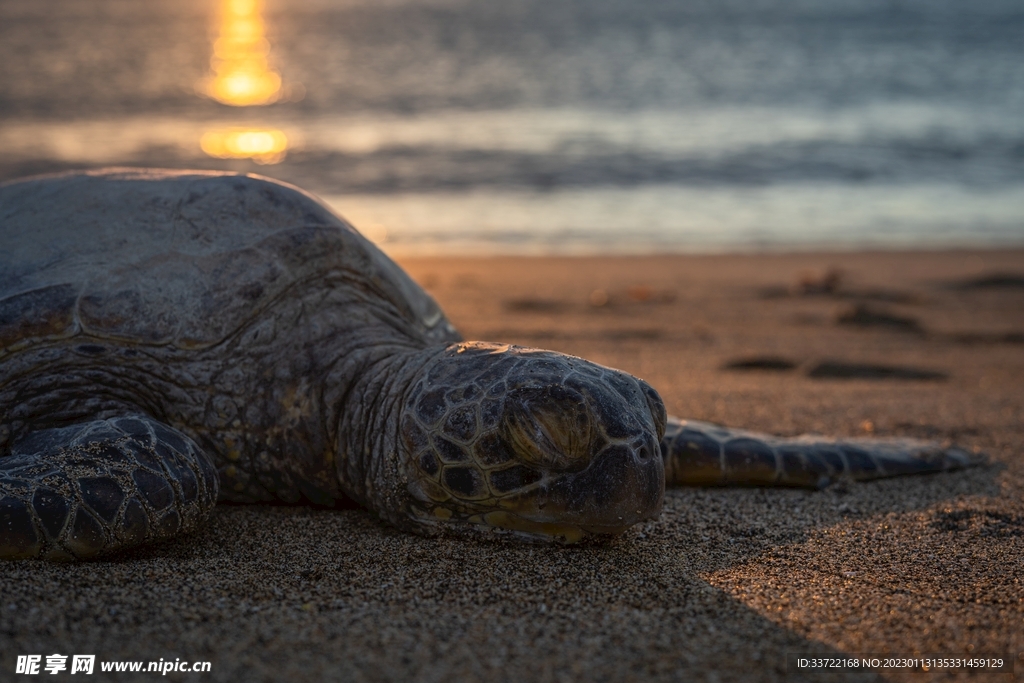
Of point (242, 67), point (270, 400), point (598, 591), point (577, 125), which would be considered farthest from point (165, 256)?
point (242, 67)

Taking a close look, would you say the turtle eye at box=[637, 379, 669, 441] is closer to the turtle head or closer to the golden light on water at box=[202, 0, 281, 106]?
the turtle head

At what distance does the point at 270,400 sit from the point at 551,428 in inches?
40.2

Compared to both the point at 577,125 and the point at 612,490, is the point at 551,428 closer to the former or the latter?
the point at 612,490

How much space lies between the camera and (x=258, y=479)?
2.81 meters

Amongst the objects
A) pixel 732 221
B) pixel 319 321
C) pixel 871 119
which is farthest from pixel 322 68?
pixel 319 321

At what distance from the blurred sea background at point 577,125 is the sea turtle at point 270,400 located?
654cm

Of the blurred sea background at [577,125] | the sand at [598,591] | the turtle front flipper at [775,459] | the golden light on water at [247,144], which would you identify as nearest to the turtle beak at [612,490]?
the sand at [598,591]

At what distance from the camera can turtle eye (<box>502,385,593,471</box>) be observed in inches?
87.7

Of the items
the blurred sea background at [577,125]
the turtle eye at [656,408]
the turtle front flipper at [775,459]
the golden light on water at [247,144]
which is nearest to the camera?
the turtle eye at [656,408]

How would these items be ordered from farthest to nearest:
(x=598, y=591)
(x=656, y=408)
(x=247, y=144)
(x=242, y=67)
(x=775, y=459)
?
(x=242, y=67) < (x=247, y=144) < (x=775, y=459) < (x=656, y=408) < (x=598, y=591)

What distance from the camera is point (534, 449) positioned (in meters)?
2.25

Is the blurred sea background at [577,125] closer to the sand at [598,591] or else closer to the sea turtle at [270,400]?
the sea turtle at [270,400]

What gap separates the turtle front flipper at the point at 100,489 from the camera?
217 cm

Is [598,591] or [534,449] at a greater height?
[534,449]
